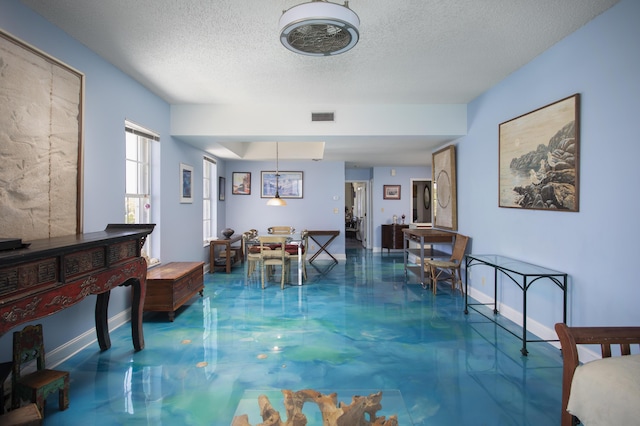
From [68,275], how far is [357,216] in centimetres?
1104

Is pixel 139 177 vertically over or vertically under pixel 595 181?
over

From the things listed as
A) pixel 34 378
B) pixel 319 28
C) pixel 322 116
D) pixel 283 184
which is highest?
pixel 322 116

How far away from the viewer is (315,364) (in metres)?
2.68

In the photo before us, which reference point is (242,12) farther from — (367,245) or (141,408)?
(367,245)

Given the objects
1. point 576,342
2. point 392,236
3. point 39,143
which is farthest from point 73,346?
point 392,236

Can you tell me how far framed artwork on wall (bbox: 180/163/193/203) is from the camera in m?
5.07

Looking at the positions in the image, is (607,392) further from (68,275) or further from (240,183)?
(240,183)

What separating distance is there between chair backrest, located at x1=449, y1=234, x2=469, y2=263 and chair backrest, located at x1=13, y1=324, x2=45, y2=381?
14.7 feet

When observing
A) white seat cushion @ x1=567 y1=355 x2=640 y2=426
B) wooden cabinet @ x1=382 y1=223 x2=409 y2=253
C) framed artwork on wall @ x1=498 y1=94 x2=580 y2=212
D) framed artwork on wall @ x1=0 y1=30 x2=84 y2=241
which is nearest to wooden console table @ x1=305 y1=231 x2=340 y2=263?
wooden cabinet @ x1=382 y1=223 x2=409 y2=253

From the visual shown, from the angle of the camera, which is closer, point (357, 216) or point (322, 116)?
point (322, 116)

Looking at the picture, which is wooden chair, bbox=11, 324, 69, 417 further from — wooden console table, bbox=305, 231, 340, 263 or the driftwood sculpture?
wooden console table, bbox=305, 231, 340, 263

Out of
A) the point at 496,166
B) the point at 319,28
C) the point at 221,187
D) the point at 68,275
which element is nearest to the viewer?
the point at 68,275

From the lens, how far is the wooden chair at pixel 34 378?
Result: 1938 mm

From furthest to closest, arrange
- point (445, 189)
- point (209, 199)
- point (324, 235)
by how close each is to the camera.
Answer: point (324, 235)
point (209, 199)
point (445, 189)
